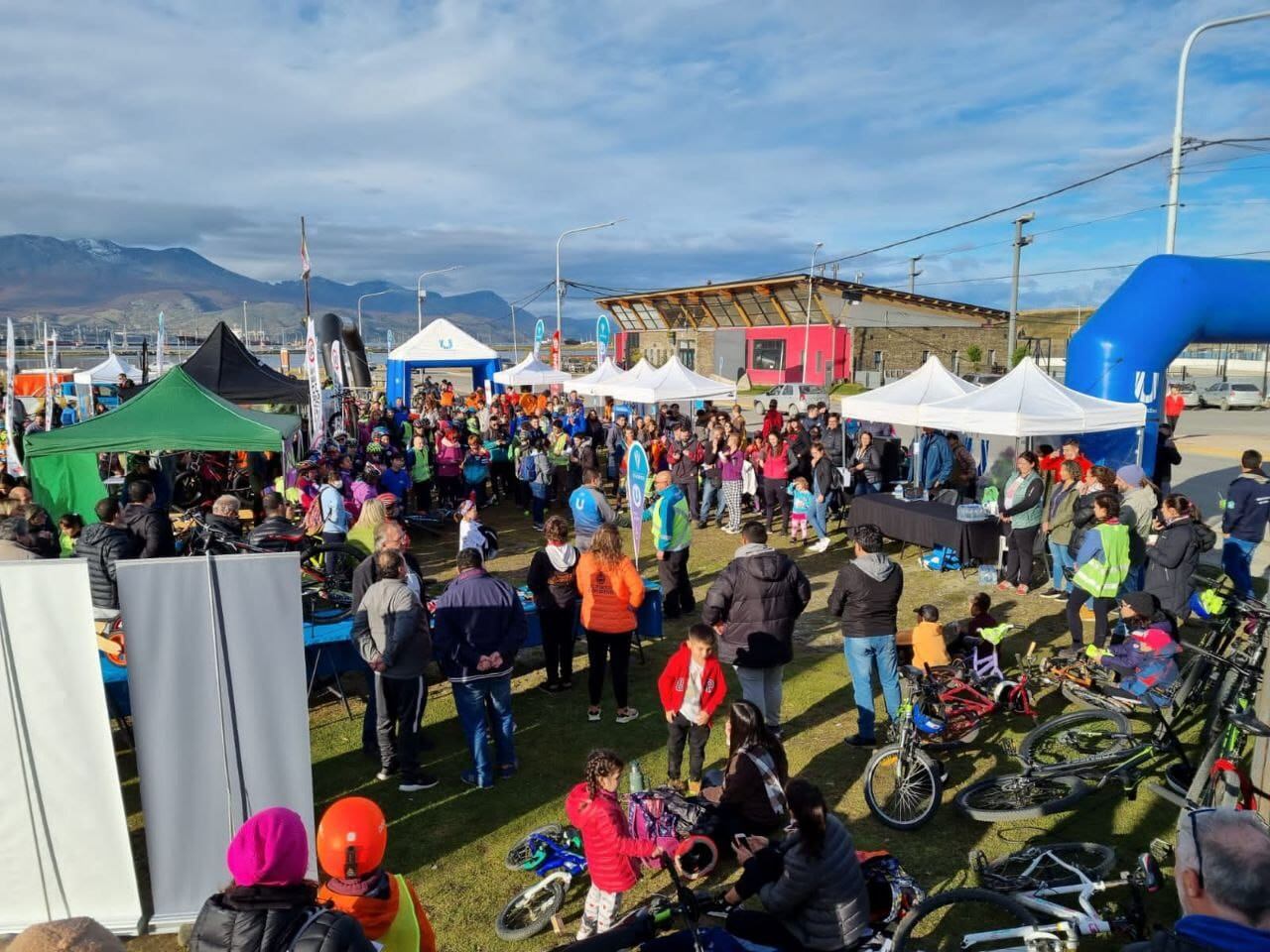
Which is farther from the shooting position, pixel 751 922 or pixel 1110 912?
pixel 1110 912

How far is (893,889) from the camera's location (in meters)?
3.46

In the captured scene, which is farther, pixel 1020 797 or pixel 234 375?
pixel 234 375

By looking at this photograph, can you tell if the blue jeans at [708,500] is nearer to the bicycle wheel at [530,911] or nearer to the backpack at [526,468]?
the backpack at [526,468]

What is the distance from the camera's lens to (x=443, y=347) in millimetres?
21078

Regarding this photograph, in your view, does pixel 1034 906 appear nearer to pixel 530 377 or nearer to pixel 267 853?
pixel 267 853

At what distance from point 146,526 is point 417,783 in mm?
3576

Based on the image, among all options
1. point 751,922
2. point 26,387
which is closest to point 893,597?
point 751,922

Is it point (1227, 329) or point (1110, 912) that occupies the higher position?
point (1227, 329)

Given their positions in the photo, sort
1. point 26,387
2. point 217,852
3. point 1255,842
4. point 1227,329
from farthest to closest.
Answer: point 26,387
point 1227,329
point 217,852
point 1255,842

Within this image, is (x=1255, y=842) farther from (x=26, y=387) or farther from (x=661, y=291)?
(x=661, y=291)

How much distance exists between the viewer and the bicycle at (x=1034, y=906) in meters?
3.31

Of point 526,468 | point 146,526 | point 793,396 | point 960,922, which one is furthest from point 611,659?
point 793,396

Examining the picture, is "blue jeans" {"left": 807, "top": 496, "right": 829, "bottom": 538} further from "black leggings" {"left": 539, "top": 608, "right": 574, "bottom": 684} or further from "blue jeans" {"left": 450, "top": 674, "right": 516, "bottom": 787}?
"blue jeans" {"left": 450, "top": 674, "right": 516, "bottom": 787}

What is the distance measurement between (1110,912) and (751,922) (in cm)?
185
